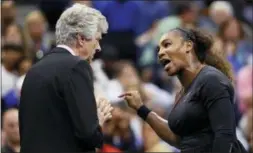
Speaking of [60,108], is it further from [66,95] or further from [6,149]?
[6,149]

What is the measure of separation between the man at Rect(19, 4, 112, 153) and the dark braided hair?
640 mm

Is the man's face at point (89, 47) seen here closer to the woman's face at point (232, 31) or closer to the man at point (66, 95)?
the man at point (66, 95)

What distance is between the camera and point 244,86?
10172 mm

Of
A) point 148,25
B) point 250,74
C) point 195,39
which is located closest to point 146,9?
point 148,25

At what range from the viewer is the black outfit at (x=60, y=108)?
521 centimetres

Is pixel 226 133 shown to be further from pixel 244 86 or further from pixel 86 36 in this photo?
pixel 244 86

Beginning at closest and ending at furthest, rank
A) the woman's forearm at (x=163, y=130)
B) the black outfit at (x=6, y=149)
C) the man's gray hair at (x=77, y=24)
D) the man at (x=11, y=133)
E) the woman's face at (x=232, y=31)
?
the man's gray hair at (x=77, y=24), the woman's forearm at (x=163, y=130), the black outfit at (x=6, y=149), the man at (x=11, y=133), the woman's face at (x=232, y=31)

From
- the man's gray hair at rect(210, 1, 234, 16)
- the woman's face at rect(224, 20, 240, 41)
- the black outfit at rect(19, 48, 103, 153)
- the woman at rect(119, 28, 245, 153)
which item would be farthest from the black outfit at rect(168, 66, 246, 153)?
the man's gray hair at rect(210, 1, 234, 16)

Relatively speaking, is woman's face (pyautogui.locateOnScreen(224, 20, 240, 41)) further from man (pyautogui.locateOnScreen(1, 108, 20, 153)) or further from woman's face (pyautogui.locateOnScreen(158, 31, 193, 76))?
woman's face (pyautogui.locateOnScreen(158, 31, 193, 76))

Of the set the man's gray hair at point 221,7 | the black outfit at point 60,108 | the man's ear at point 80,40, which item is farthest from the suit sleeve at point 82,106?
the man's gray hair at point 221,7

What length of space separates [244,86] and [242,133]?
112 cm

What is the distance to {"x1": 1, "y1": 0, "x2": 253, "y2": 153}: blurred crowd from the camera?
29.4ft

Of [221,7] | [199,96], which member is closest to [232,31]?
[221,7]

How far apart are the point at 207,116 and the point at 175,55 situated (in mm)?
472
